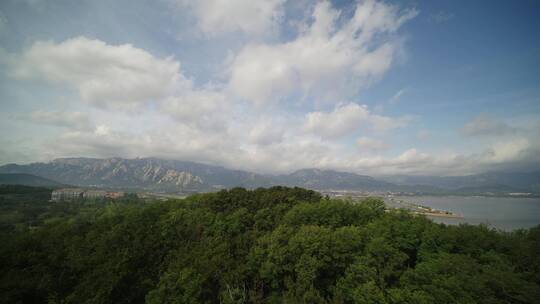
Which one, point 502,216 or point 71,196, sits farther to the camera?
point 71,196

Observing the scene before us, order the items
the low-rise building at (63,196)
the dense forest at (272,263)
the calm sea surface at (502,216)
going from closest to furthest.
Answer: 1. the dense forest at (272,263)
2. the calm sea surface at (502,216)
3. the low-rise building at (63,196)

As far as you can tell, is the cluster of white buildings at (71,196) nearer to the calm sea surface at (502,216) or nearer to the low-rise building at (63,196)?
the low-rise building at (63,196)

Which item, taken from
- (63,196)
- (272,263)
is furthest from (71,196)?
(272,263)

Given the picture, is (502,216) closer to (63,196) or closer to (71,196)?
(63,196)

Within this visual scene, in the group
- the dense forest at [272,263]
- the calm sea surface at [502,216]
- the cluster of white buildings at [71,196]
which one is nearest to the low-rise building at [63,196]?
the cluster of white buildings at [71,196]

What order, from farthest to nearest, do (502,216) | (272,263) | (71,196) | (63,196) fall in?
(71,196), (63,196), (502,216), (272,263)

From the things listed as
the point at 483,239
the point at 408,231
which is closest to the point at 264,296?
the point at 408,231

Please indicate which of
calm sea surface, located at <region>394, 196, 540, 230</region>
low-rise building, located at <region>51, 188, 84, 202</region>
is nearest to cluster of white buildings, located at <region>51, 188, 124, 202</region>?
low-rise building, located at <region>51, 188, 84, 202</region>

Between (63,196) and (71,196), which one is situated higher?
(63,196)
